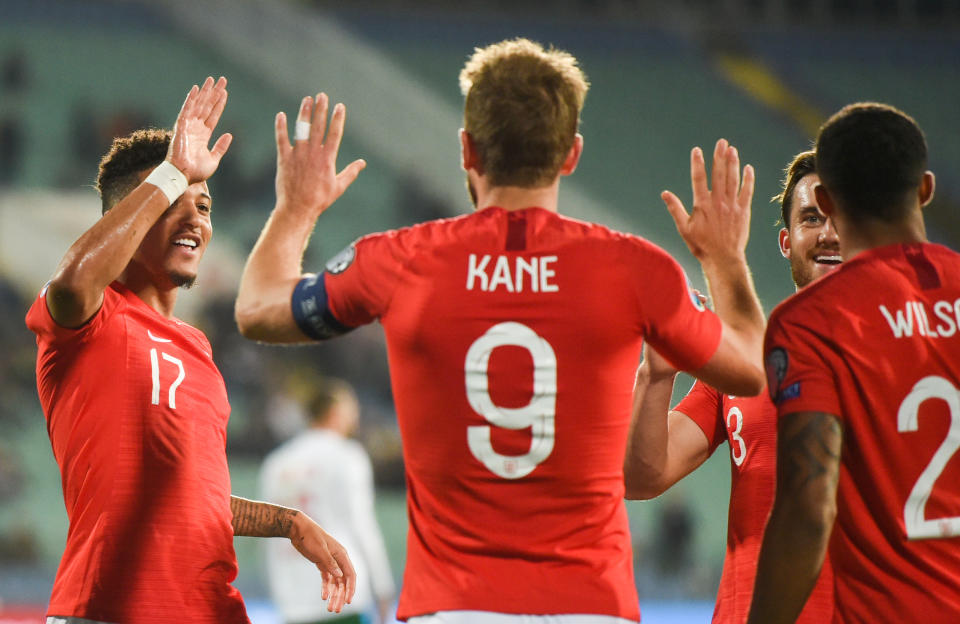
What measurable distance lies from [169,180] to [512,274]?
134 cm

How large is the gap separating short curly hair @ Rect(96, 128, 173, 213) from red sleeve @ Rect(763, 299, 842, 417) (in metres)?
2.30

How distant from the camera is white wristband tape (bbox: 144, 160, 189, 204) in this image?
3.45 m

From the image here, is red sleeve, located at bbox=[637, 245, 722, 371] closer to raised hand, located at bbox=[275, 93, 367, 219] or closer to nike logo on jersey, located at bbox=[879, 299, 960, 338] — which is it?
nike logo on jersey, located at bbox=[879, 299, 960, 338]

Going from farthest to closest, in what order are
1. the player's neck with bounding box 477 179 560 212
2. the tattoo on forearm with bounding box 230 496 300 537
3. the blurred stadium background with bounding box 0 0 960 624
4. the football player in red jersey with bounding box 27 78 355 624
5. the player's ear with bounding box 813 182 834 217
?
the blurred stadium background with bounding box 0 0 960 624 → the tattoo on forearm with bounding box 230 496 300 537 → the football player in red jersey with bounding box 27 78 355 624 → the player's ear with bounding box 813 182 834 217 → the player's neck with bounding box 477 179 560 212

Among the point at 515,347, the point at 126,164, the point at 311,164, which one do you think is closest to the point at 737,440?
the point at 515,347

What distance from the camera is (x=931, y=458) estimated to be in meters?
2.73

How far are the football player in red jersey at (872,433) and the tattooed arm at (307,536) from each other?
152 centimetres

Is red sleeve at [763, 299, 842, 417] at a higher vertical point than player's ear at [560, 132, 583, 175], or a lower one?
lower

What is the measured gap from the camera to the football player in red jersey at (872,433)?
8.80 feet

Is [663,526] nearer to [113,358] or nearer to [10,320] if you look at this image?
[10,320]

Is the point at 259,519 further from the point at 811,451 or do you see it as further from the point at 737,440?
the point at 811,451

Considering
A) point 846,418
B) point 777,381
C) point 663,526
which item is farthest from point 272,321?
point 663,526

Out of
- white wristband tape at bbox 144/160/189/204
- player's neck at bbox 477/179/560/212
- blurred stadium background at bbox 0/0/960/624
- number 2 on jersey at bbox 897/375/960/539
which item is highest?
blurred stadium background at bbox 0/0/960/624

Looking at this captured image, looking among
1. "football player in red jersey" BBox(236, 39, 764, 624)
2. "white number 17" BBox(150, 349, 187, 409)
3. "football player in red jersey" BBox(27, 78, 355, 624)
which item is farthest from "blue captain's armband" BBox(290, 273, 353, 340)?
"white number 17" BBox(150, 349, 187, 409)
